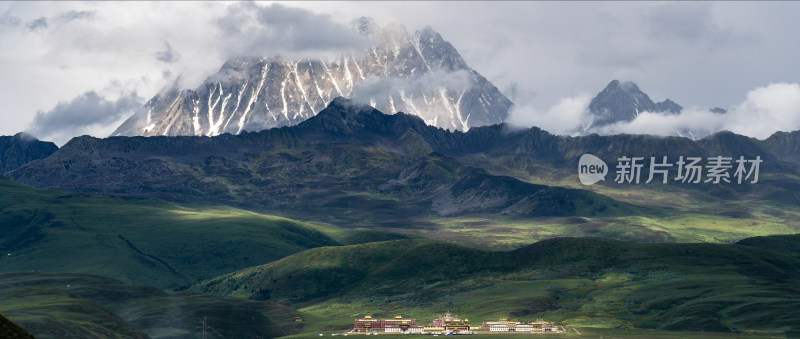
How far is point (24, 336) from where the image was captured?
130m

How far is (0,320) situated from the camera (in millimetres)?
130250

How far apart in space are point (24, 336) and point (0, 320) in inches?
165
